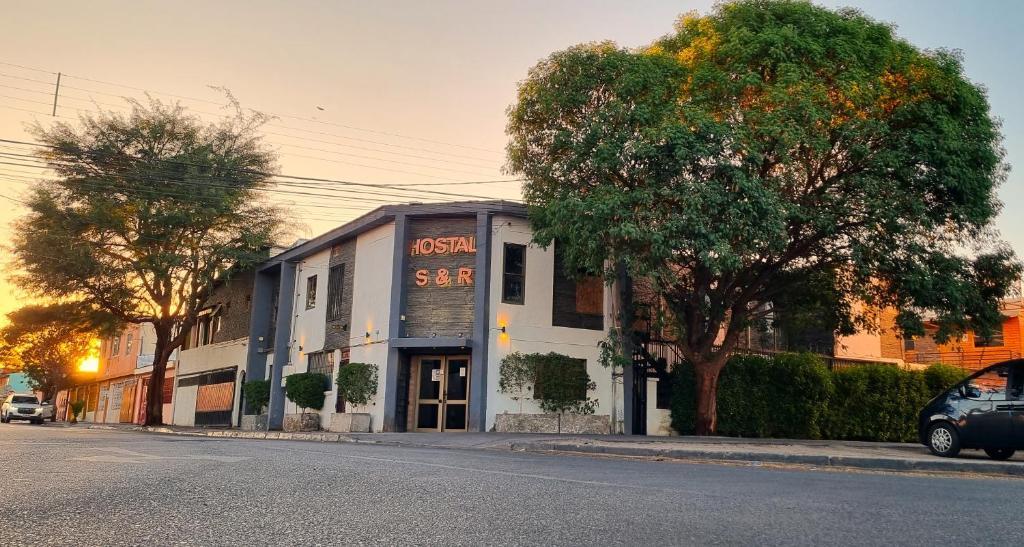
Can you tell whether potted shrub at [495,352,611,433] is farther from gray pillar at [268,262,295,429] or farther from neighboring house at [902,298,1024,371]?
neighboring house at [902,298,1024,371]

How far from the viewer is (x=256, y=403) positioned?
3131 centimetres

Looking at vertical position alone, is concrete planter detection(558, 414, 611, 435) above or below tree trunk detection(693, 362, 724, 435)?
below

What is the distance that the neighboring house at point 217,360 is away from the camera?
3606cm

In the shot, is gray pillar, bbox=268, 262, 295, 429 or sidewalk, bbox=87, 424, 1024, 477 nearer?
sidewalk, bbox=87, 424, 1024, 477

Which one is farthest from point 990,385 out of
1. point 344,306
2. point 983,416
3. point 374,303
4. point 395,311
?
point 344,306

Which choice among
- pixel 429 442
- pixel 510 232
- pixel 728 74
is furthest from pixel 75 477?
pixel 510 232

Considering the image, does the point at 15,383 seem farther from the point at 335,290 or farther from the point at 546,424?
the point at 546,424

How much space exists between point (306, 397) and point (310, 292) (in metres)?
5.27

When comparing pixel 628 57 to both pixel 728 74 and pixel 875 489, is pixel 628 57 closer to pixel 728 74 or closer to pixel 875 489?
pixel 728 74

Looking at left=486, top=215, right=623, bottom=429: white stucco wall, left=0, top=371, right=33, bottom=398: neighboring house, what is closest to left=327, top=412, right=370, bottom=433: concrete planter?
left=486, top=215, right=623, bottom=429: white stucco wall

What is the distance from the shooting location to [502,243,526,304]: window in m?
24.9

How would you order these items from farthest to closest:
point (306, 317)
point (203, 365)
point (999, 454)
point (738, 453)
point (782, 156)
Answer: point (203, 365) < point (306, 317) < point (782, 156) < point (999, 454) < point (738, 453)

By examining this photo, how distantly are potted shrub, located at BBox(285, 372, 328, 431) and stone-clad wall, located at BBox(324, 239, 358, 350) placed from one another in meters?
1.38

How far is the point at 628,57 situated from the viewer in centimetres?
2047
